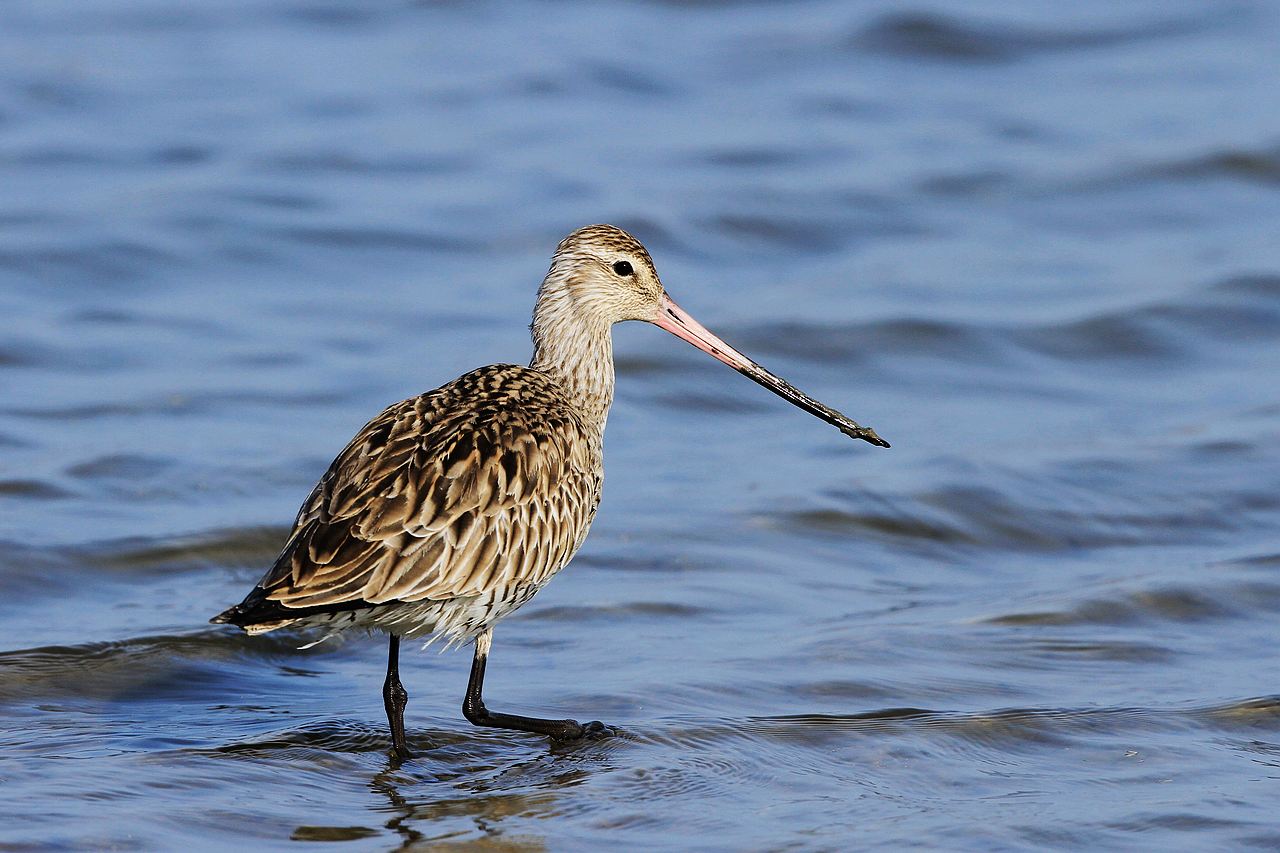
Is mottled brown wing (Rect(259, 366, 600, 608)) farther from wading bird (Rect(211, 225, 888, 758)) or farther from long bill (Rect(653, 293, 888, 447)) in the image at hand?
long bill (Rect(653, 293, 888, 447))

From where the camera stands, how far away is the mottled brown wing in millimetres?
6168

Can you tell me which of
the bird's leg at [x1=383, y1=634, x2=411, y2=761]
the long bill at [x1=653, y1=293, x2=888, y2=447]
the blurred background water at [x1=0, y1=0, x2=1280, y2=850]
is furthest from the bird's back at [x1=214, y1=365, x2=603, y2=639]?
the long bill at [x1=653, y1=293, x2=888, y2=447]

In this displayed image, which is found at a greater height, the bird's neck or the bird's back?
the bird's neck

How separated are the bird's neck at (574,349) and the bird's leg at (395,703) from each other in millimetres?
1395

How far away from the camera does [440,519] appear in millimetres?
6367

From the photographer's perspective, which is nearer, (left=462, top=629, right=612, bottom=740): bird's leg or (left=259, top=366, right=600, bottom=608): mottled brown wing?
(left=259, top=366, right=600, bottom=608): mottled brown wing

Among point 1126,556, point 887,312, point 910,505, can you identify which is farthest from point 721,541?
point 887,312

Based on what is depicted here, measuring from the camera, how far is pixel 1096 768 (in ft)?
22.3

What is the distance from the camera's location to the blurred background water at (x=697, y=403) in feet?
21.8

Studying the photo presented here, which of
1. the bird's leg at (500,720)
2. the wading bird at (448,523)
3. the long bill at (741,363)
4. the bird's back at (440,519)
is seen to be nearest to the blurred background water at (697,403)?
the bird's leg at (500,720)

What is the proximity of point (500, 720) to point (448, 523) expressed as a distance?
93 centimetres

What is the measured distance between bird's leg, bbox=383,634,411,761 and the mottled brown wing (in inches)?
20.4

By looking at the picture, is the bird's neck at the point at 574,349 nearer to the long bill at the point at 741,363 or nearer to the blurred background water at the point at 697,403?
the long bill at the point at 741,363

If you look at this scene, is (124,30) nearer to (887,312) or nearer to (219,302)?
(219,302)
